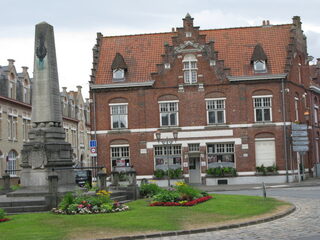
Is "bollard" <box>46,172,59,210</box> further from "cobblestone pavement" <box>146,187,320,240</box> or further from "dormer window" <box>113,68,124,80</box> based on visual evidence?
"dormer window" <box>113,68,124,80</box>

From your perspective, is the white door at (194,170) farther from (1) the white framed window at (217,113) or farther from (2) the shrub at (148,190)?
(2) the shrub at (148,190)

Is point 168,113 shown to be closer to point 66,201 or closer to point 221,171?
point 221,171

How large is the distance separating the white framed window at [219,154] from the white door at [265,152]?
2.06m

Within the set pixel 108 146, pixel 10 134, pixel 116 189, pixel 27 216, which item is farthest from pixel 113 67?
pixel 27 216

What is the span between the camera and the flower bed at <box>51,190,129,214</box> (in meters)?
18.8

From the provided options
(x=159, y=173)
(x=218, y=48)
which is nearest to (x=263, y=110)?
(x=218, y=48)

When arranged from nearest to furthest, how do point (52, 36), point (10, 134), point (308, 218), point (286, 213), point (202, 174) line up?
point (308, 218), point (286, 213), point (52, 36), point (202, 174), point (10, 134)

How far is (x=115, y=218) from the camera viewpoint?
17.4m

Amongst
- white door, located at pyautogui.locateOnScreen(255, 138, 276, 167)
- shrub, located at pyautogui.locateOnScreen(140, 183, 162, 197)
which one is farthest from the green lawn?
white door, located at pyautogui.locateOnScreen(255, 138, 276, 167)

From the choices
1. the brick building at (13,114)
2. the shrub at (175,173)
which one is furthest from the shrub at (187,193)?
the brick building at (13,114)

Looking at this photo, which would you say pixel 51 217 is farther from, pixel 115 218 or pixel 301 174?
pixel 301 174

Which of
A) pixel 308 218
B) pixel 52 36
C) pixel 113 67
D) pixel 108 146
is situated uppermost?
pixel 113 67

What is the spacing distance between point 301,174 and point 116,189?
23.8 meters

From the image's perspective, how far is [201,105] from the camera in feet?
150
